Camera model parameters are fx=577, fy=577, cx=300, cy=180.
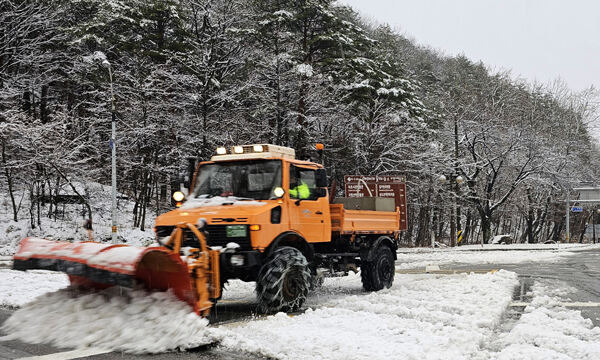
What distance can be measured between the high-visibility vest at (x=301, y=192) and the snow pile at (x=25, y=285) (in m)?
3.95

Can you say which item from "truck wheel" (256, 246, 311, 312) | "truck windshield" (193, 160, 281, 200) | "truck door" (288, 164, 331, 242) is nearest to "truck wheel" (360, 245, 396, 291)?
"truck door" (288, 164, 331, 242)

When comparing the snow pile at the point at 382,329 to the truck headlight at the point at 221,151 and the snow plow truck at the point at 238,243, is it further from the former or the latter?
the truck headlight at the point at 221,151

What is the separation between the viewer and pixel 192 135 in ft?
102

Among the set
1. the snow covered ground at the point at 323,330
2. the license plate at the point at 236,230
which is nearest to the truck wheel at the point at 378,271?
the snow covered ground at the point at 323,330

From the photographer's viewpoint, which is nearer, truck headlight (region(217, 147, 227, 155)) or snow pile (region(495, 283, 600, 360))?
snow pile (region(495, 283, 600, 360))

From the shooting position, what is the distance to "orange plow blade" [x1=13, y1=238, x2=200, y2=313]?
272 inches

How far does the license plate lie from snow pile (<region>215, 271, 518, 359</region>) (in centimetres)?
132

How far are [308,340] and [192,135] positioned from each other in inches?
993

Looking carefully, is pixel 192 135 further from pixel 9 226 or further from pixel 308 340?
pixel 308 340

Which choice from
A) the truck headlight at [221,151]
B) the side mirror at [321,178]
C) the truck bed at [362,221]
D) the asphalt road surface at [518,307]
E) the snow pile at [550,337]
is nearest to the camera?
the asphalt road surface at [518,307]

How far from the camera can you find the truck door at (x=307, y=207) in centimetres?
979

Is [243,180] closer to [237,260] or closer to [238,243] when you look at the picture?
[238,243]

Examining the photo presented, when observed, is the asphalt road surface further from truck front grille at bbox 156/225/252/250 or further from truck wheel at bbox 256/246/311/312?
truck front grille at bbox 156/225/252/250

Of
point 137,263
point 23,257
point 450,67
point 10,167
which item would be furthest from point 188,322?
point 450,67
